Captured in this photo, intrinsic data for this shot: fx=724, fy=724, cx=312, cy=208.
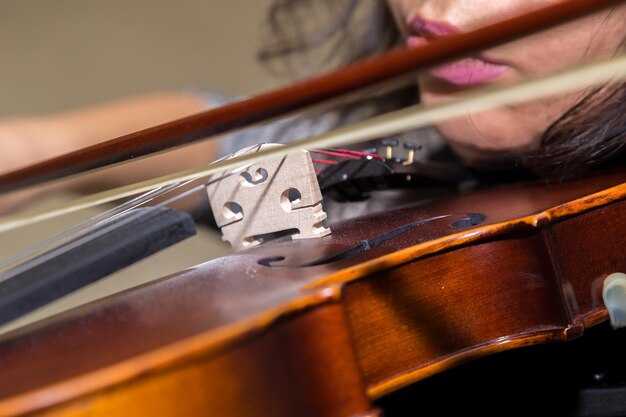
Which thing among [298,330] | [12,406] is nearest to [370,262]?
[298,330]

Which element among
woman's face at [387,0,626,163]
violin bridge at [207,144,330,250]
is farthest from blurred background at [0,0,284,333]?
violin bridge at [207,144,330,250]

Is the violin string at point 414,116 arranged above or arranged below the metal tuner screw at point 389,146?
below

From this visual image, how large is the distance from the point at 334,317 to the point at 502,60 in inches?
14.0

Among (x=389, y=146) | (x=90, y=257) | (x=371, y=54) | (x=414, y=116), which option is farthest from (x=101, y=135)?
(x=414, y=116)

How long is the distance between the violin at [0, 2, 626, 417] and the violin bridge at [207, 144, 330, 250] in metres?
0.02

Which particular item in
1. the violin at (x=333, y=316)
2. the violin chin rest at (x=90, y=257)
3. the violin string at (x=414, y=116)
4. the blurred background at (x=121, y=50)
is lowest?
the violin at (x=333, y=316)

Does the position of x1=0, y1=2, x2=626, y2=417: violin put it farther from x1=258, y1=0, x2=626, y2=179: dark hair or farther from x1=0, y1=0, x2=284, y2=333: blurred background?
x1=0, y1=0, x2=284, y2=333: blurred background

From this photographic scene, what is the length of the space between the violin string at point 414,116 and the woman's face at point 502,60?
23 centimetres

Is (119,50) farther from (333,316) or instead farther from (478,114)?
(333,316)

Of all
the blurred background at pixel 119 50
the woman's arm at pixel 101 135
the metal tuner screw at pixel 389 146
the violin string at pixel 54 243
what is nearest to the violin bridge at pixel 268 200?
the violin string at pixel 54 243

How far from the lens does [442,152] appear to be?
853 mm

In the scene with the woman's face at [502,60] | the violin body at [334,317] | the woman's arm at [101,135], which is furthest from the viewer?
the woman's arm at [101,135]

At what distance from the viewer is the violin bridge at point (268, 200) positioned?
0.50 metres

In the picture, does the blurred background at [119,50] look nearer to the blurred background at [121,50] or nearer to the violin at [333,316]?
the blurred background at [121,50]
